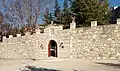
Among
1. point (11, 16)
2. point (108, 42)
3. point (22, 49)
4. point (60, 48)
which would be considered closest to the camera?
point (108, 42)

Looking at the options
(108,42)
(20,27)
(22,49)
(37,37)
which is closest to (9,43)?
(22,49)

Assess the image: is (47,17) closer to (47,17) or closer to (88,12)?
(47,17)

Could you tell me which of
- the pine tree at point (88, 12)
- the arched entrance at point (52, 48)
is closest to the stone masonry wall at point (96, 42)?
the arched entrance at point (52, 48)

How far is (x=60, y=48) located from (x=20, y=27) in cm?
1144

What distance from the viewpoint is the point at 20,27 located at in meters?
27.7

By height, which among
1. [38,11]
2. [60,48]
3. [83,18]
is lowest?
[60,48]

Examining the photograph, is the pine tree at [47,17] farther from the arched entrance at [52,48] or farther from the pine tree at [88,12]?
the arched entrance at [52,48]

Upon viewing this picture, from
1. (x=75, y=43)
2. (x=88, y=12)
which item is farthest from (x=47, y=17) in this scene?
(x=75, y=43)

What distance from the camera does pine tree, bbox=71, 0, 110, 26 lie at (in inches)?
822

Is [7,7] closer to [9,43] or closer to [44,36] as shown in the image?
[9,43]

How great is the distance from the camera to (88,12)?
20.9 metres

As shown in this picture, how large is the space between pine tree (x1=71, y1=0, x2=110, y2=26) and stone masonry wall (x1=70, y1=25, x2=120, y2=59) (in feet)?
15.5

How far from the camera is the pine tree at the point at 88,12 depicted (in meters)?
20.9

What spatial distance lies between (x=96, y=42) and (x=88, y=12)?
6047 mm
